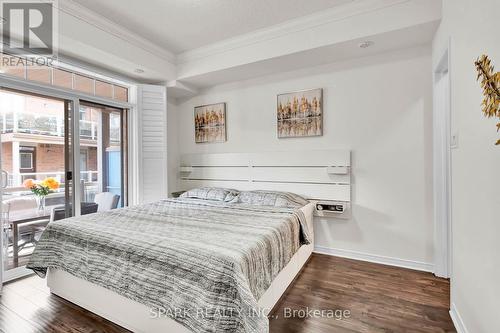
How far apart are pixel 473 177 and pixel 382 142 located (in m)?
1.45

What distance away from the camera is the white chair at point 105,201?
3361 mm

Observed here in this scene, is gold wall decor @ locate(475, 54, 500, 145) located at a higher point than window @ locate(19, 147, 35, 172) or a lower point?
higher

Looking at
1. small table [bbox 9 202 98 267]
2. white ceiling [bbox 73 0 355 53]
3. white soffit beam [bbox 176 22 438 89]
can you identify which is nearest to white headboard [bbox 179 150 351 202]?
white soffit beam [bbox 176 22 438 89]

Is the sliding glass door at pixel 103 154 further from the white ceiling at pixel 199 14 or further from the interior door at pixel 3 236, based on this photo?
the white ceiling at pixel 199 14

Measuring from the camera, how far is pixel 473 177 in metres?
1.46

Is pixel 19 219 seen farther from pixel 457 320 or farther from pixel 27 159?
pixel 457 320

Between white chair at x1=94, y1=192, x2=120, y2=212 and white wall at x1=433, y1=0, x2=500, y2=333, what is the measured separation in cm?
382

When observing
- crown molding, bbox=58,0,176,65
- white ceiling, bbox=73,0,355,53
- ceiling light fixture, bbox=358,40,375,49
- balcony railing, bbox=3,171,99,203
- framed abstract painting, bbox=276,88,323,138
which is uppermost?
white ceiling, bbox=73,0,355,53

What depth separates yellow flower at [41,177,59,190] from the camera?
9.30 feet

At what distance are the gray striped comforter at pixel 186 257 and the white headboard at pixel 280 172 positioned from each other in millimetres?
758

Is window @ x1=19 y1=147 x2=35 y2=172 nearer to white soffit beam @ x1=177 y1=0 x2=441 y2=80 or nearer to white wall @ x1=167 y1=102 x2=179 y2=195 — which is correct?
white wall @ x1=167 y1=102 x2=179 y2=195

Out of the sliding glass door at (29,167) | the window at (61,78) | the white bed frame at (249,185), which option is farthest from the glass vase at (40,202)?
the window at (61,78)

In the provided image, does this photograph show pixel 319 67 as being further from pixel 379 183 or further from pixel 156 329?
pixel 156 329

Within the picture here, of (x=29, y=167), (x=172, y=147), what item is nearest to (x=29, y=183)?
(x=29, y=167)
